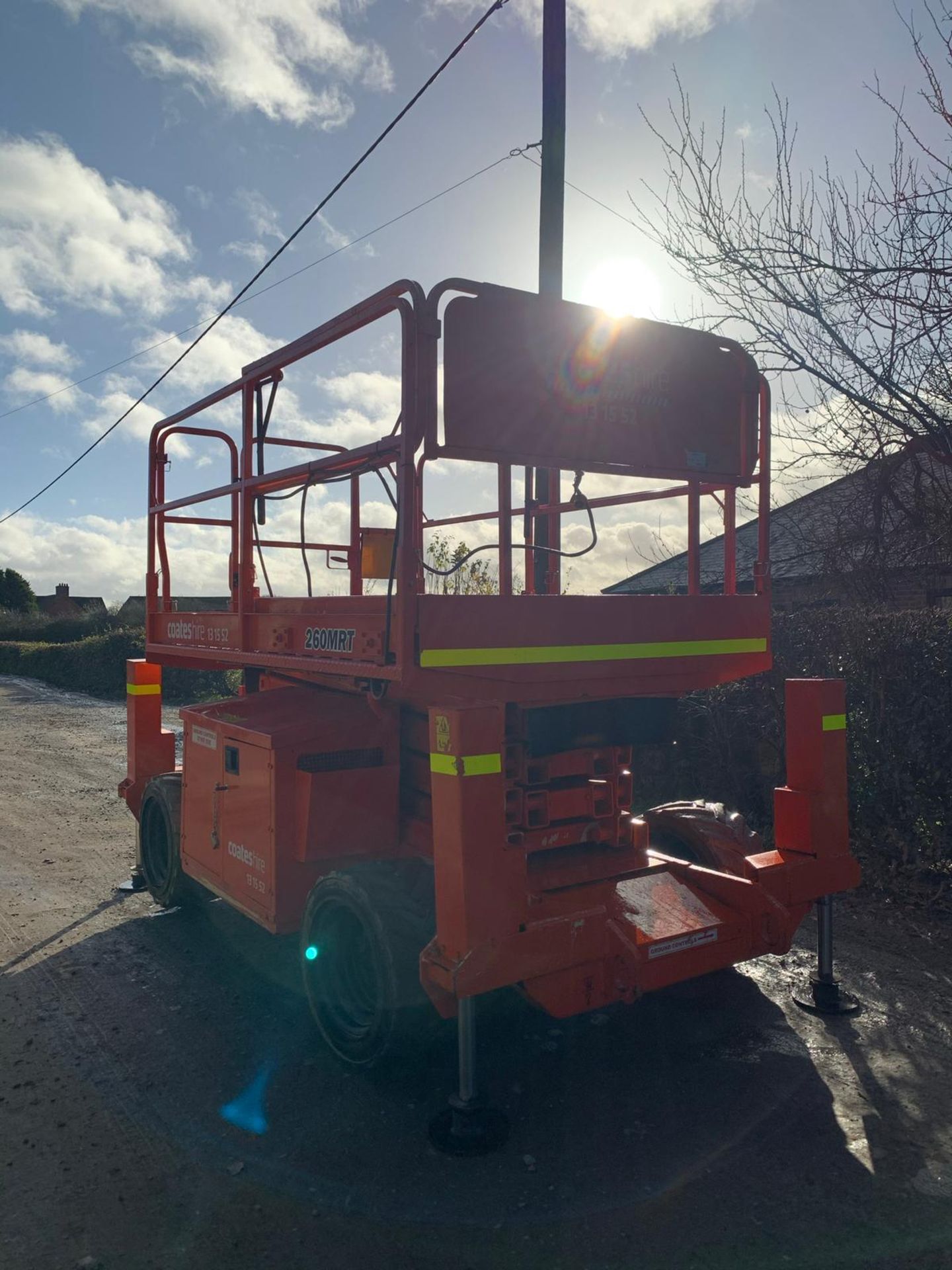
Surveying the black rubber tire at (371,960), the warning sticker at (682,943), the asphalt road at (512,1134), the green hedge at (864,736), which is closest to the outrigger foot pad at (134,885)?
the asphalt road at (512,1134)

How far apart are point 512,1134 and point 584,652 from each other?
1749 mm

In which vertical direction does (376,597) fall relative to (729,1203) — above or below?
above

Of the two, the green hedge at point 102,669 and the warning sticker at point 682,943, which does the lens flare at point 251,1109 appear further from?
the green hedge at point 102,669

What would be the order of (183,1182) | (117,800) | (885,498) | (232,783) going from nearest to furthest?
1. (183,1182)
2. (232,783)
3. (885,498)
4. (117,800)

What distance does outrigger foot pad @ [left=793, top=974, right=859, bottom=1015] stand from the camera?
409cm

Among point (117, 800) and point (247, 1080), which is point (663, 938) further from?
point (117, 800)

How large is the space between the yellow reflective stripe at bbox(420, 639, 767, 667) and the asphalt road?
5.39 ft

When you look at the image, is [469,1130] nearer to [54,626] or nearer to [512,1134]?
[512,1134]

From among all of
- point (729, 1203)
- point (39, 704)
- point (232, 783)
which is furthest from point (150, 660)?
point (39, 704)

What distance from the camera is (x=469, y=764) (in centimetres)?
301

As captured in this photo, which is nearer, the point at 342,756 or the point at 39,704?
the point at 342,756

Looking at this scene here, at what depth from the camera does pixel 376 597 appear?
142 inches

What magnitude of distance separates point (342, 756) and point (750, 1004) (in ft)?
7.19

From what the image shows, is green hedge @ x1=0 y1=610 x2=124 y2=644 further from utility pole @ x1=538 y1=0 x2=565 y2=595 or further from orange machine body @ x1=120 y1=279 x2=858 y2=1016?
orange machine body @ x1=120 y1=279 x2=858 y2=1016
